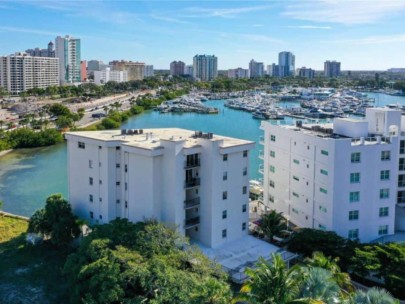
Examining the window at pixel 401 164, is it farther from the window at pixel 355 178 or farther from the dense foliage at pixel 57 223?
the dense foliage at pixel 57 223

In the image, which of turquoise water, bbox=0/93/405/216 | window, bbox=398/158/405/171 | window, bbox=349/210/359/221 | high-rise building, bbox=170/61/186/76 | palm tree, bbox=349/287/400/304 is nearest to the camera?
palm tree, bbox=349/287/400/304

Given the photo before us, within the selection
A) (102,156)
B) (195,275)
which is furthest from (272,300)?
(102,156)

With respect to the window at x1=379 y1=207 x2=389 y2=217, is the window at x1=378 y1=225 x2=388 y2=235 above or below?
below

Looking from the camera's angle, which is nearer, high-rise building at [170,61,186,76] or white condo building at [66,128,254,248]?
white condo building at [66,128,254,248]

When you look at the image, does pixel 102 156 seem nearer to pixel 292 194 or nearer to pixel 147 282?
pixel 147 282

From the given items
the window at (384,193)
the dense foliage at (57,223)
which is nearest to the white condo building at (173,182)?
the dense foliage at (57,223)

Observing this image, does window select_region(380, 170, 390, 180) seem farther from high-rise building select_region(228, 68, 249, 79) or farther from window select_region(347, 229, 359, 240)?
high-rise building select_region(228, 68, 249, 79)

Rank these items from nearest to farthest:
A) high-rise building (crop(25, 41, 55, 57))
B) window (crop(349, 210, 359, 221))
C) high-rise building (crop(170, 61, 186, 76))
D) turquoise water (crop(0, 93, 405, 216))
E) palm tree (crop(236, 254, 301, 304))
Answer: palm tree (crop(236, 254, 301, 304))
window (crop(349, 210, 359, 221))
turquoise water (crop(0, 93, 405, 216))
high-rise building (crop(25, 41, 55, 57))
high-rise building (crop(170, 61, 186, 76))

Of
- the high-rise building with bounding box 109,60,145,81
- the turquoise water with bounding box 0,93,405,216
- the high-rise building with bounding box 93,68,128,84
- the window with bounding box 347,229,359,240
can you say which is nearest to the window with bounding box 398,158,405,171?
the window with bounding box 347,229,359,240
